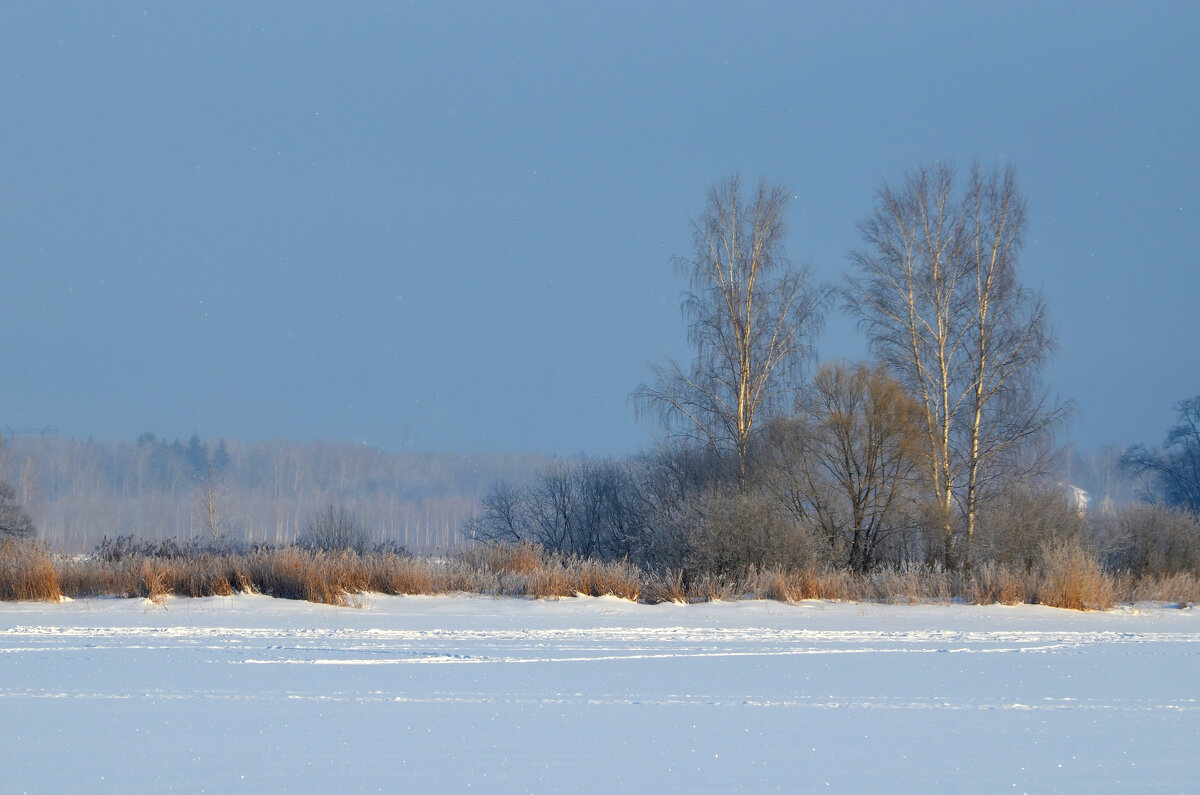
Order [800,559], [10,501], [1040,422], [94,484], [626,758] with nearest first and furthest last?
[626,758]
[800,559]
[1040,422]
[10,501]
[94,484]

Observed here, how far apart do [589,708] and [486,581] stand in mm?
10665

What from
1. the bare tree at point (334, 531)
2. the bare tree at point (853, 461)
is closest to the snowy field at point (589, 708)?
the bare tree at point (853, 461)

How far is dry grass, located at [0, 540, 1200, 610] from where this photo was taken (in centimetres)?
1600

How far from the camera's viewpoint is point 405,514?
82.7 meters

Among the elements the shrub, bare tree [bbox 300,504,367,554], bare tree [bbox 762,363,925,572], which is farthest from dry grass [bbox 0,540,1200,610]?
bare tree [bbox 300,504,367,554]

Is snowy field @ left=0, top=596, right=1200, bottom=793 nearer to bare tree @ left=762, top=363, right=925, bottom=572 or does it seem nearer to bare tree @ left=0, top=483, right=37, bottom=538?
bare tree @ left=762, top=363, right=925, bottom=572

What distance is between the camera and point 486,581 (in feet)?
56.1

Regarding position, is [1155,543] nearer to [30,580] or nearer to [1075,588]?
[1075,588]

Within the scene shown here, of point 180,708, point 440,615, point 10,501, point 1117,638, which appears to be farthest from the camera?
point 10,501

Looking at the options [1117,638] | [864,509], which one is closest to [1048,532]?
[864,509]

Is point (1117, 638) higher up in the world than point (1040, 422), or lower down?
lower down

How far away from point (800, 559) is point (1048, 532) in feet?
17.3

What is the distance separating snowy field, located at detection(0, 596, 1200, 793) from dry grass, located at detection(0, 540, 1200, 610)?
3844 millimetres

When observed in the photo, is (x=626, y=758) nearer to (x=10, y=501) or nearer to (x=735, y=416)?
(x=735, y=416)
